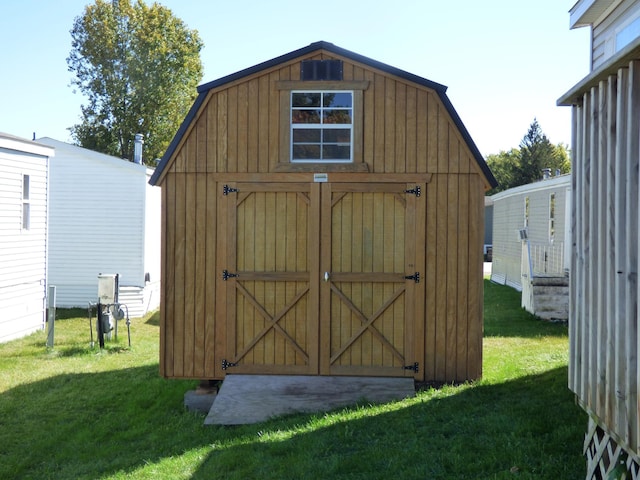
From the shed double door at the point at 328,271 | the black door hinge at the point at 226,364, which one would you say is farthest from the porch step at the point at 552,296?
the black door hinge at the point at 226,364

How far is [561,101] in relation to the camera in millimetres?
5504

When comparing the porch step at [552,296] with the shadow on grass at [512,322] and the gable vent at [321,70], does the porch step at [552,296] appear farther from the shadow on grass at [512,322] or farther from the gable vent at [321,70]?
the gable vent at [321,70]

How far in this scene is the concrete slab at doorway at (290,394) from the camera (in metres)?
8.34

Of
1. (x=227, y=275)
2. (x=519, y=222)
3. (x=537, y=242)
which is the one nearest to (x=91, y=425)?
(x=227, y=275)

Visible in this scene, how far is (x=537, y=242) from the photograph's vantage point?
67.6 ft

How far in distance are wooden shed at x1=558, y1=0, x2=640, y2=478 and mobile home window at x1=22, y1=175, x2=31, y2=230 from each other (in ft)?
41.6

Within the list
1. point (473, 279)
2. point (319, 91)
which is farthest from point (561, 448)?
point (319, 91)

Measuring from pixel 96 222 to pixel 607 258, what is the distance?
15873mm

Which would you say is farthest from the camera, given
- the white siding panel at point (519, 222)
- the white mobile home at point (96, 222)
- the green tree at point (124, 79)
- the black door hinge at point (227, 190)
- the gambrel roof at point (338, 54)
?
the green tree at point (124, 79)

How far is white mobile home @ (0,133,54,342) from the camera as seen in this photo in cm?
1459

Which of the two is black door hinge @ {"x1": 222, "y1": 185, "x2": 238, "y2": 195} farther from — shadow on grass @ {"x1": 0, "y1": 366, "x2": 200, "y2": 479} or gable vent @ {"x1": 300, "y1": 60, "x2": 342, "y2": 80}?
shadow on grass @ {"x1": 0, "y1": 366, "x2": 200, "y2": 479}

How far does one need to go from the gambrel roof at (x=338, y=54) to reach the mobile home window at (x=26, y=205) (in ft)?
25.1

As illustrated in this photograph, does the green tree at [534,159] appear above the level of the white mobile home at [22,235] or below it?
above

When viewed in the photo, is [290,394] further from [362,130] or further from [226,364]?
[362,130]
